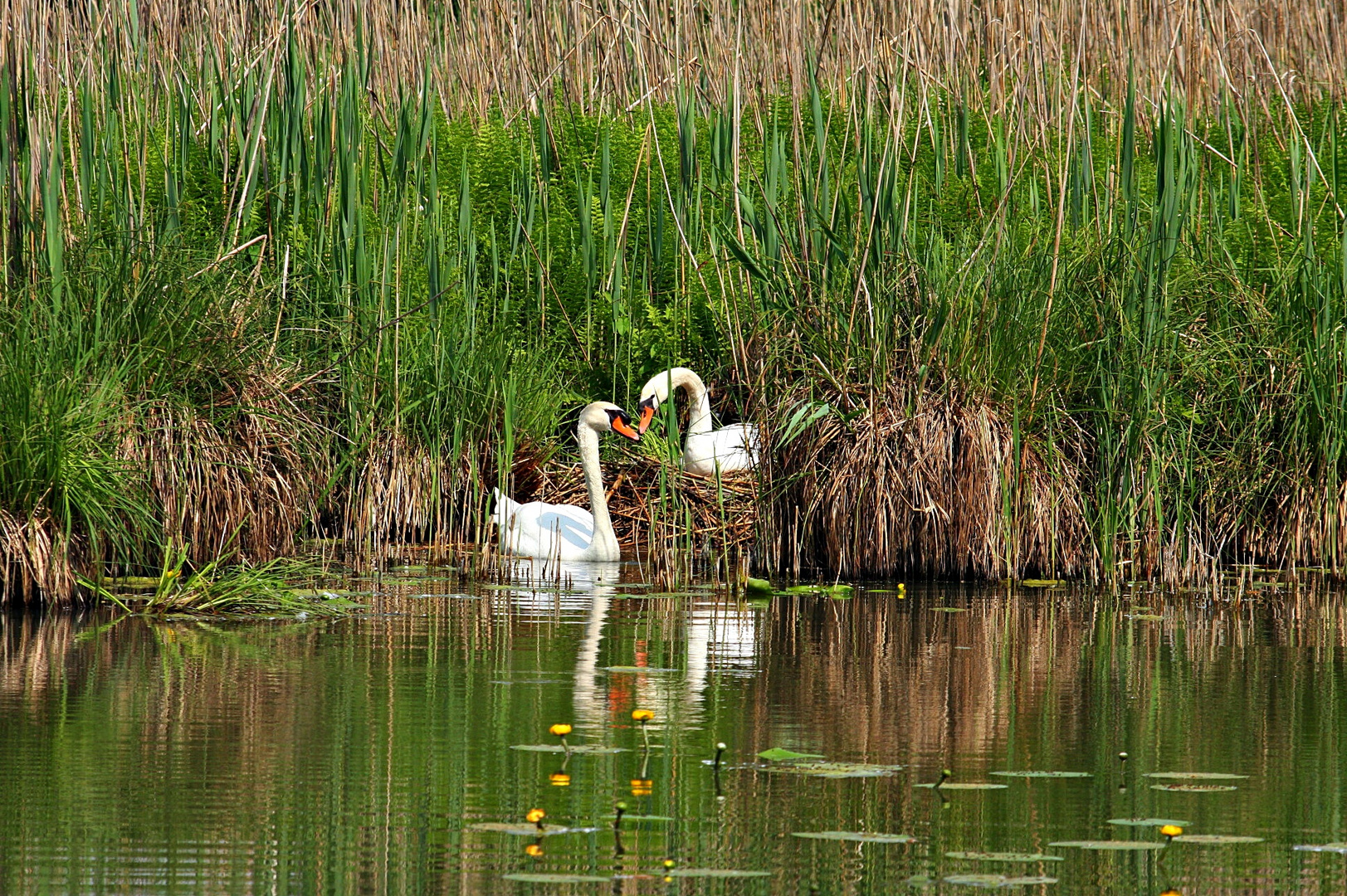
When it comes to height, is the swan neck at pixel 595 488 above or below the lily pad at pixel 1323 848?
above

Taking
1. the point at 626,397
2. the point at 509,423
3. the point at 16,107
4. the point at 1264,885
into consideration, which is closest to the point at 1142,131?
the point at 626,397

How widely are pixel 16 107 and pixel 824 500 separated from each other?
12.9 feet

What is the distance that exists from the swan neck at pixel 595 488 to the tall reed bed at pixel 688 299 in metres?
0.46

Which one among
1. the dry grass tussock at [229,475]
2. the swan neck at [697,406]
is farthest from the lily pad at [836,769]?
the swan neck at [697,406]

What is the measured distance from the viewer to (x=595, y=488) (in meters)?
9.75

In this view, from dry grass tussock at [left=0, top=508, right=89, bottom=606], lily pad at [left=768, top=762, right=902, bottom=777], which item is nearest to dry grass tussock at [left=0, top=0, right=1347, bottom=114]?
dry grass tussock at [left=0, top=508, right=89, bottom=606]

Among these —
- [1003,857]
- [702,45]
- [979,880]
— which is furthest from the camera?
[702,45]

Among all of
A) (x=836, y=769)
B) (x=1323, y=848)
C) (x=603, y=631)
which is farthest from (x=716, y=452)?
(x=1323, y=848)

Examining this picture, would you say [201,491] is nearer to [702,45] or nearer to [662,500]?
[662,500]

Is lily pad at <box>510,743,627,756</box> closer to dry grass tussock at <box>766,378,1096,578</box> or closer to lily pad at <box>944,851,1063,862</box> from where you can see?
lily pad at <box>944,851,1063,862</box>

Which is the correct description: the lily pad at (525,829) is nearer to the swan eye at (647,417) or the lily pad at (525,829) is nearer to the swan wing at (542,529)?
the swan wing at (542,529)

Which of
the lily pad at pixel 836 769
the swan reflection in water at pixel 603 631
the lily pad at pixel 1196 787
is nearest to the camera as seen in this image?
the lily pad at pixel 1196 787

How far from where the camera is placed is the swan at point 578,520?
9.54 m

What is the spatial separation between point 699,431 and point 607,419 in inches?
31.5
